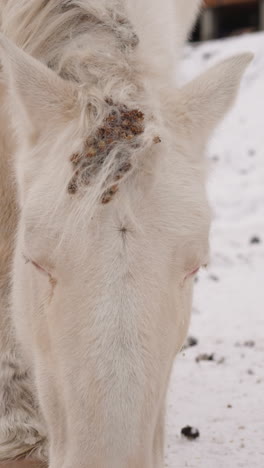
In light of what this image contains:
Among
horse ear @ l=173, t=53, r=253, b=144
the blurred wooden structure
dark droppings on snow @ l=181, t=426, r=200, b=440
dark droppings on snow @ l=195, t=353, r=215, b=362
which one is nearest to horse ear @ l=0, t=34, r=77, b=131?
horse ear @ l=173, t=53, r=253, b=144

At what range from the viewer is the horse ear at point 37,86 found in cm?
231

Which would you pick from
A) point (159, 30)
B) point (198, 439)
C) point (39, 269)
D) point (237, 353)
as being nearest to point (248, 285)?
point (237, 353)

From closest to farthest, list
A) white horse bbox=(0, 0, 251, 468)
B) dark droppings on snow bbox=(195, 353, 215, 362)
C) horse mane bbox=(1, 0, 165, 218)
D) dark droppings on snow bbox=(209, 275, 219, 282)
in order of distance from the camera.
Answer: white horse bbox=(0, 0, 251, 468) < horse mane bbox=(1, 0, 165, 218) < dark droppings on snow bbox=(195, 353, 215, 362) < dark droppings on snow bbox=(209, 275, 219, 282)

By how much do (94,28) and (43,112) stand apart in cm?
45

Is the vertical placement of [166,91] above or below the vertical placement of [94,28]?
below

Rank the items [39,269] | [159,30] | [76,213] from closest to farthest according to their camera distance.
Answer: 1. [76,213]
2. [39,269]
3. [159,30]

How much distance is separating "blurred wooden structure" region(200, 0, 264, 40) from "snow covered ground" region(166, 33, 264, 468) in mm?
10453

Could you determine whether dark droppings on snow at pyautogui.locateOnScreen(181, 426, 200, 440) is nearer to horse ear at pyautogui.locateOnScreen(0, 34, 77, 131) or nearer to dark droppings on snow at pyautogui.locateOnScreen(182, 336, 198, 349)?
dark droppings on snow at pyautogui.locateOnScreen(182, 336, 198, 349)

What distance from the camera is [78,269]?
212 cm

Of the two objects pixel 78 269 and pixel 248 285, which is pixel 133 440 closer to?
pixel 78 269

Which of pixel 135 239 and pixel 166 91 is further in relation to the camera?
pixel 166 91

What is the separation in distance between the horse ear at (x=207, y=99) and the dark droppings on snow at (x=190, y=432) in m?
1.52

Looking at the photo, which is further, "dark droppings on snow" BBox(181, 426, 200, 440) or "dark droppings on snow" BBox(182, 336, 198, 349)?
"dark droppings on snow" BBox(182, 336, 198, 349)

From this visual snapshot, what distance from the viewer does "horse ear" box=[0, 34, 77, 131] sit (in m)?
2.31
